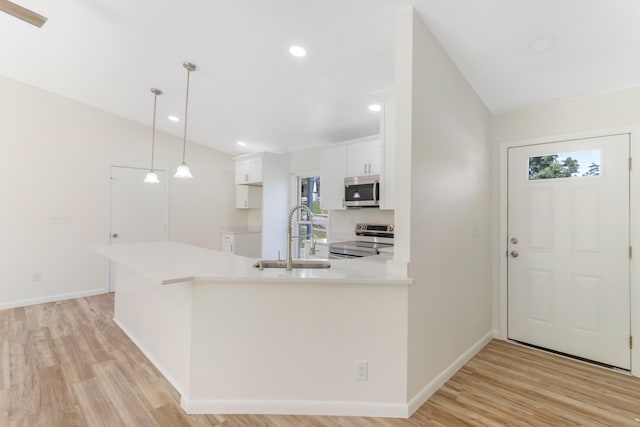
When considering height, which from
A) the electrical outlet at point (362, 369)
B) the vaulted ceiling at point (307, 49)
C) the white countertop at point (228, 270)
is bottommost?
the electrical outlet at point (362, 369)

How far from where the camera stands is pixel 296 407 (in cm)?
189

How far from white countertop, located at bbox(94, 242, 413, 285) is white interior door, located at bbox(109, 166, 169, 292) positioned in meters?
2.43

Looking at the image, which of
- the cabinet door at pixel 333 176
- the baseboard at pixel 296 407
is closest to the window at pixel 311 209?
the cabinet door at pixel 333 176

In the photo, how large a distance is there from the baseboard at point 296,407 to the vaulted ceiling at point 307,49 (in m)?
2.51

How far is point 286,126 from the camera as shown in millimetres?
4160

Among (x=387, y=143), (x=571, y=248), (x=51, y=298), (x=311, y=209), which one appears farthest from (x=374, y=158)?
(x=51, y=298)

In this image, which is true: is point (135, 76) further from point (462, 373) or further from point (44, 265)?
point (462, 373)

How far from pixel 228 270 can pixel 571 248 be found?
2.98m

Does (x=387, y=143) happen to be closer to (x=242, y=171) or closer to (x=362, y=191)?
(x=362, y=191)

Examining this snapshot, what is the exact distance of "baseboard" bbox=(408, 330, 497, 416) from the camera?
6.41 feet

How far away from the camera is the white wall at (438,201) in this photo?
1.94 m

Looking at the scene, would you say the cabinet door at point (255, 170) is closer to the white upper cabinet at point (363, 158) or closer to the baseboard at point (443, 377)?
the white upper cabinet at point (363, 158)

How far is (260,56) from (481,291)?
3.00m

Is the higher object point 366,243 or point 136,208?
point 136,208
